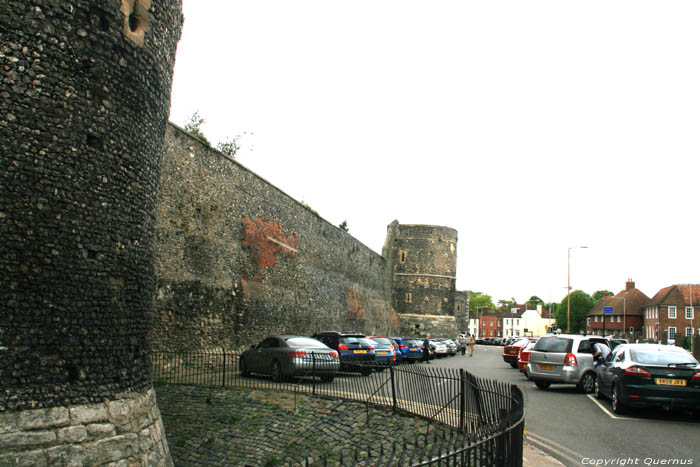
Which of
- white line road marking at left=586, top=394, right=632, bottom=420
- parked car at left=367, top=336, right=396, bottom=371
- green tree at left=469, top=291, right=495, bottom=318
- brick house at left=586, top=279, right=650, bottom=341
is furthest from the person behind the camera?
green tree at left=469, top=291, right=495, bottom=318

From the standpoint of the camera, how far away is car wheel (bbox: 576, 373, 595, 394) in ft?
52.9

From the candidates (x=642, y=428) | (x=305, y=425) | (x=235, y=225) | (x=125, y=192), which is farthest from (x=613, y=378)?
(x=235, y=225)

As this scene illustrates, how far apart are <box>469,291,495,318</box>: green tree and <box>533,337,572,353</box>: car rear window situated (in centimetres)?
13049

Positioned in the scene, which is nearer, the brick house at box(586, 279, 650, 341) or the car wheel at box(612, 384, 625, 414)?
the car wheel at box(612, 384, 625, 414)

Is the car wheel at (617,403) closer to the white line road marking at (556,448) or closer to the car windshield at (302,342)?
the white line road marking at (556,448)

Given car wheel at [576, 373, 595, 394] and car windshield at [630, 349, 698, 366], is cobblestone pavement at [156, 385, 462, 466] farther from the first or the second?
car wheel at [576, 373, 595, 394]

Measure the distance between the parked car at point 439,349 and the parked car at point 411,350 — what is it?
4.60 m

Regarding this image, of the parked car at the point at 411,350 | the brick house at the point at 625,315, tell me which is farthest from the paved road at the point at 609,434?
the brick house at the point at 625,315

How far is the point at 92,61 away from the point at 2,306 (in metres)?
3.49

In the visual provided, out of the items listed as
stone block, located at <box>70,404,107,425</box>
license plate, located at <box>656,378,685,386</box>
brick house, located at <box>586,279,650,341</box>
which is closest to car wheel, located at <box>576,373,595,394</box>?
license plate, located at <box>656,378,685,386</box>

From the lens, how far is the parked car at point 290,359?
15.0m

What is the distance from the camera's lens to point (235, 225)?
22.7 metres

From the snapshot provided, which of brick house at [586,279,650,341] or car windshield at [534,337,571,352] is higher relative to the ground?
brick house at [586,279,650,341]

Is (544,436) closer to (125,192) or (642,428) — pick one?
(642,428)
